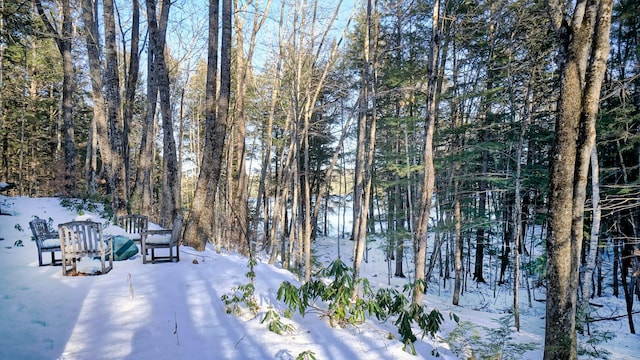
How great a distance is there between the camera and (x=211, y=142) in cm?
725

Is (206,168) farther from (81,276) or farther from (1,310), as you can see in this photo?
(1,310)

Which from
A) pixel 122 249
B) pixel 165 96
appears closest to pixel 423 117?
pixel 165 96

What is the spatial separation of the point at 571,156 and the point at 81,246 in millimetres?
7217

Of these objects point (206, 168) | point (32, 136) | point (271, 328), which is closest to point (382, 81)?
point (206, 168)

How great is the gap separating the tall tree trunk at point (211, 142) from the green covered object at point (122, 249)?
133 centimetres

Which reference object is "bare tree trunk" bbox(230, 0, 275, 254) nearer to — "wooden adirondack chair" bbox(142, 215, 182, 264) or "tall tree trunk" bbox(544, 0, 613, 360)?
"wooden adirondack chair" bbox(142, 215, 182, 264)

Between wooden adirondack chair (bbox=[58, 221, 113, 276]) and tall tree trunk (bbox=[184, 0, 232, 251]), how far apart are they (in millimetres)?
2207

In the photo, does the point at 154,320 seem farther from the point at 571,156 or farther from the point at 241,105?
the point at 241,105

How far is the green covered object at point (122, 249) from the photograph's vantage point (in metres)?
5.93

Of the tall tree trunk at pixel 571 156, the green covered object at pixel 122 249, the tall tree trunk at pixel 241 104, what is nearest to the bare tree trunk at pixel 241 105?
the tall tree trunk at pixel 241 104

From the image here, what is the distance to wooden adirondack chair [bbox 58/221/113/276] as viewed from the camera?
4.62 meters

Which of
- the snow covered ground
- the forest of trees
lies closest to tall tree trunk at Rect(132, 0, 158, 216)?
the forest of trees

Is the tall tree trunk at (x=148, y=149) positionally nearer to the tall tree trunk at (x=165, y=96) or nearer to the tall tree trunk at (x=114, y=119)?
the tall tree trunk at (x=114, y=119)

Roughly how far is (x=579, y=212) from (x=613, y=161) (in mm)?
7937
